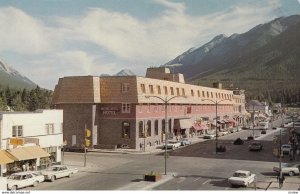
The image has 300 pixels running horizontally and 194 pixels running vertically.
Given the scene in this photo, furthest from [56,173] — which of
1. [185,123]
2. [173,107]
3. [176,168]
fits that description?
[185,123]

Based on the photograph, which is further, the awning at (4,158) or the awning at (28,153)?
the awning at (28,153)

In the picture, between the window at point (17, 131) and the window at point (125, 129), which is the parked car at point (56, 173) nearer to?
the window at point (17, 131)

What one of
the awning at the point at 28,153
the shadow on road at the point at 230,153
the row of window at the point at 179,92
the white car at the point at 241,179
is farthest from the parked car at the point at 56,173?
the row of window at the point at 179,92

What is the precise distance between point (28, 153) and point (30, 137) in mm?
3535

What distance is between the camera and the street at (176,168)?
47.3 metres

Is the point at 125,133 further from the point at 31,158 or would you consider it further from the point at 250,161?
the point at 31,158

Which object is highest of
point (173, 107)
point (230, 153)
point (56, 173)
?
point (173, 107)

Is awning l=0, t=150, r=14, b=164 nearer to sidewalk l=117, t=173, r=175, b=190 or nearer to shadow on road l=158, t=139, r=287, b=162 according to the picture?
sidewalk l=117, t=173, r=175, b=190

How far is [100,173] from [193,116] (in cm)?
6722

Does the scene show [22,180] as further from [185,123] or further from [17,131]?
[185,123]

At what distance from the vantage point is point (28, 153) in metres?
54.3

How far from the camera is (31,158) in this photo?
5422 cm

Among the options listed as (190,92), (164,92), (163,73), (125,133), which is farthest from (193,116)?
(125,133)

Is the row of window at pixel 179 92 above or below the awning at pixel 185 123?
above
